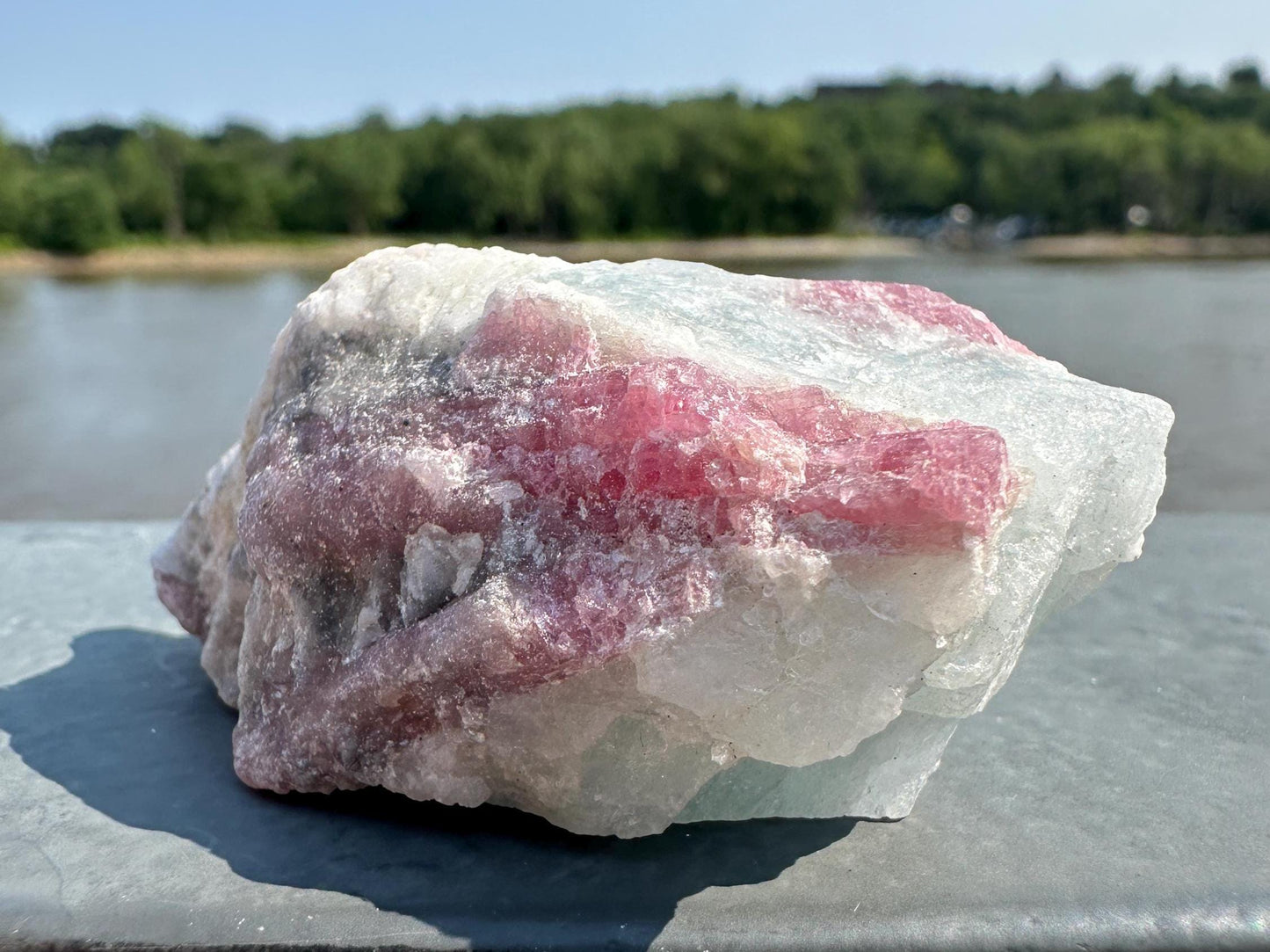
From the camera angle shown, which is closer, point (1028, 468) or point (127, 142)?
point (1028, 468)


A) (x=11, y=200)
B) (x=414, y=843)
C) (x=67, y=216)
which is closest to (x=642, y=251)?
(x=67, y=216)

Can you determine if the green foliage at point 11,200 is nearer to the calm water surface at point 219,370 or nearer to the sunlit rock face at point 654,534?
the calm water surface at point 219,370

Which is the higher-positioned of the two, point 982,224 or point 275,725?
point 275,725

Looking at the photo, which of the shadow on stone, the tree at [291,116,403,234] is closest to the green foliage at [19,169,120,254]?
the tree at [291,116,403,234]

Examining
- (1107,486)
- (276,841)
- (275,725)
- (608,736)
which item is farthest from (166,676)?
(1107,486)

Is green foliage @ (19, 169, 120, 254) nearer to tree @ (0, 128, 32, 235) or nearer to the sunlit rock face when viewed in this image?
tree @ (0, 128, 32, 235)

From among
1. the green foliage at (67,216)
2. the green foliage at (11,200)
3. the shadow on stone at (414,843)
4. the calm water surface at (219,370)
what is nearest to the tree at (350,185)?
the green foliage at (67,216)

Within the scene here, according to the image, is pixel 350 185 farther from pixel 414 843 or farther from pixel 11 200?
pixel 414 843

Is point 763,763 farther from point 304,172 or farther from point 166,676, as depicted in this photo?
point 304,172
